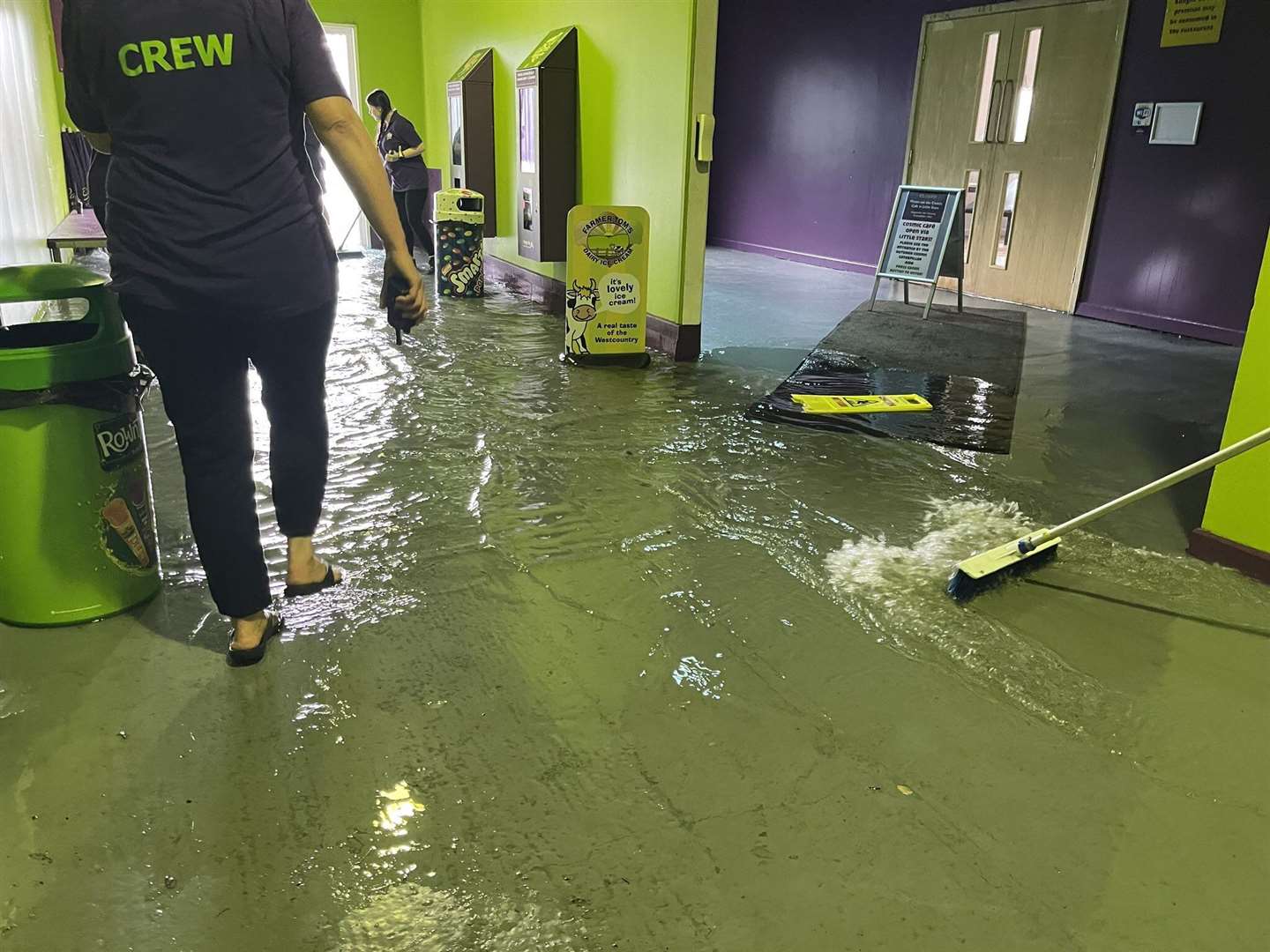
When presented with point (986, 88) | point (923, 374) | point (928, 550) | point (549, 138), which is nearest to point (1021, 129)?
point (986, 88)

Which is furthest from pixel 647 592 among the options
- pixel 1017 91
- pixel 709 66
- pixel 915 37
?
pixel 915 37

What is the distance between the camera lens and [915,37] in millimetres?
8047

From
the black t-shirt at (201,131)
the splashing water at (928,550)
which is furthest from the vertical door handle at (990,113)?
the black t-shirt at (201,131)

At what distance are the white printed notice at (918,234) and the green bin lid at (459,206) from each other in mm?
2873

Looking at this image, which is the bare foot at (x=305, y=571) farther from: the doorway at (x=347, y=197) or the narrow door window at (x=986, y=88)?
the doorway at (x=347, y=197)

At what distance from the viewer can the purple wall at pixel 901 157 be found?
5836 mm

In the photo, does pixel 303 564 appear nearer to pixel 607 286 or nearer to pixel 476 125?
pixel 607 286

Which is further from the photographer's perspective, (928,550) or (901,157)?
(901,157)

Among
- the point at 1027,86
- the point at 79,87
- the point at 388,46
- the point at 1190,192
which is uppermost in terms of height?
the point at 388,46

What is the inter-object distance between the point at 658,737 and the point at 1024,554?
1271 millimetres

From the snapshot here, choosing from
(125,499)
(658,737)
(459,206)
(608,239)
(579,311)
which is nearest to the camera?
(658,737)

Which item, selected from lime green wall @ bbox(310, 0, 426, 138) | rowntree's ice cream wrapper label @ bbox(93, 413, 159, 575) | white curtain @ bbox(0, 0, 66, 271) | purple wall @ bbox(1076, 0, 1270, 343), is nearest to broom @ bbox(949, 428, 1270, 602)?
rowntree's ice cream wrapper label @ bbox(93, 413, 159, 575)

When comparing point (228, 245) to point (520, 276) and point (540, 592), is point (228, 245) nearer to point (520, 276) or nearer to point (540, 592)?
point (540, 592)

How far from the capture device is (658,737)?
1.90 metres
